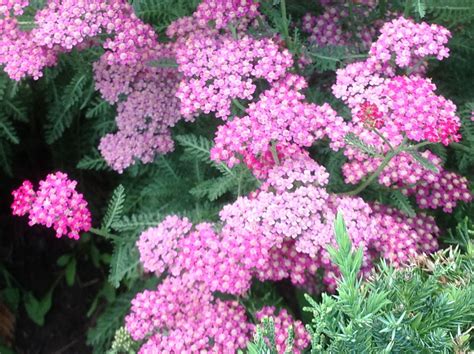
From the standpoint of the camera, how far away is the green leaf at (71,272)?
3.51 meters

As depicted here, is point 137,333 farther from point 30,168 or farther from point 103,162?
point 30,168

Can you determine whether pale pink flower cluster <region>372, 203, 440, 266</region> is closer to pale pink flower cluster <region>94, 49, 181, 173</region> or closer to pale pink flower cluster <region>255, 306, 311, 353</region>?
pale pink flower cluster <region>255, 306, 311, 353</region>

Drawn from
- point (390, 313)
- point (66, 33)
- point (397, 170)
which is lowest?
point (397, 170)

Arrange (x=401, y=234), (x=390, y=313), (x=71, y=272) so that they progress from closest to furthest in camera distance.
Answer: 1. (x=390, y=313)
2. (x=401, y=234)
3. (x=71, y=272)

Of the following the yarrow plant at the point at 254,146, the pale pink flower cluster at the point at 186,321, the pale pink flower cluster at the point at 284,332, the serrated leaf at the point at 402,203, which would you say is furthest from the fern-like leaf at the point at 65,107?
the serrated leaf at the point at 402,203

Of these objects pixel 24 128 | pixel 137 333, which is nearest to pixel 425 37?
pixel 137 333

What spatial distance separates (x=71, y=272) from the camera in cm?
353

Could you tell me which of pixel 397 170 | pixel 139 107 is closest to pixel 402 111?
pixel 397 170

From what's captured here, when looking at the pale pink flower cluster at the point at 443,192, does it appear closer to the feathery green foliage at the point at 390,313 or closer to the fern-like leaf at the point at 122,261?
the feathery green foliage at the point at 390,313

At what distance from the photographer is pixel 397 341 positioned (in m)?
1.28

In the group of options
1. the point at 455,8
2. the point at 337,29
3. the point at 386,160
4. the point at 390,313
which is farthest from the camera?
the point at 337,29

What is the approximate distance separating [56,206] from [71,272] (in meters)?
1.55

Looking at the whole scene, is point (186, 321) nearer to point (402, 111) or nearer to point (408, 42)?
point (402, 111)

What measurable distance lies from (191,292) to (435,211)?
113 centimetres
